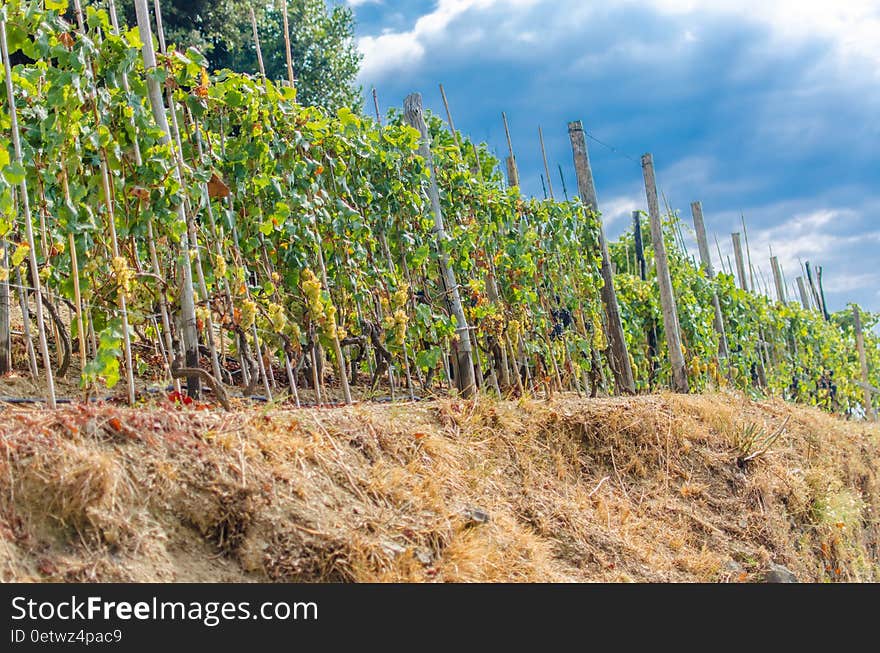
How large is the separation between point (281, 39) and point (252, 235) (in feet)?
41.2

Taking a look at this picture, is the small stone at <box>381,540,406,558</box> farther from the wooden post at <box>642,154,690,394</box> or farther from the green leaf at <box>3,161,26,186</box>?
the wooden post at <box>642,154,690,394</box>

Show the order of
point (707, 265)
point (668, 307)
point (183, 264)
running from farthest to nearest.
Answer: point (707, 265)
point (668, 307)
point (183, 264)

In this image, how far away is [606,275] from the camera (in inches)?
314

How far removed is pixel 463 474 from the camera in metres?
4.02

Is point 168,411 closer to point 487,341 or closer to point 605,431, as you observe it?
point 605,431

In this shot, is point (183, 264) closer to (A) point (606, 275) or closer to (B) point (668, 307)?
(A) point (606, 275)

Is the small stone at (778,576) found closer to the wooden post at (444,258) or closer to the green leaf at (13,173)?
the wooden post at (444,258)

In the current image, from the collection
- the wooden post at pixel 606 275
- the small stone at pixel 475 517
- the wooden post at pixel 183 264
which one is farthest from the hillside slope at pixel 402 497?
the wooden post at pixel 606 275

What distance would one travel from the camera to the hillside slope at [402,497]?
261 centimetres

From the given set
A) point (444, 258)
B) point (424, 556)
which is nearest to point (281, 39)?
point (444, 258)

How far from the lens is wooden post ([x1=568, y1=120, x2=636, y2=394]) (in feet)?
26.0

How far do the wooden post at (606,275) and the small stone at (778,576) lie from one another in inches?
130

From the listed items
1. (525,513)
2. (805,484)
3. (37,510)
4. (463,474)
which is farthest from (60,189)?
(805,484)
